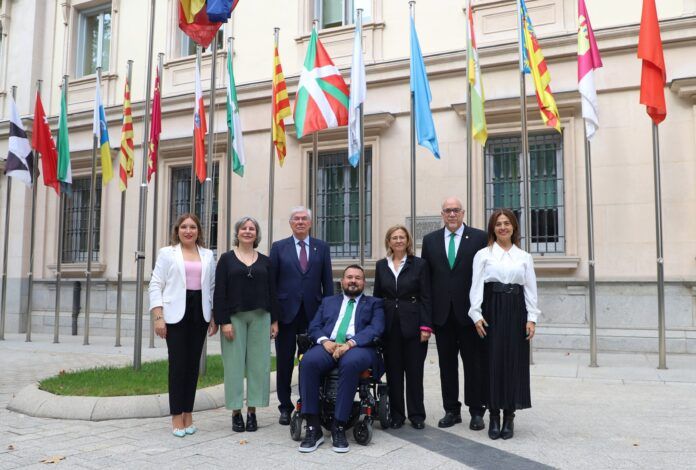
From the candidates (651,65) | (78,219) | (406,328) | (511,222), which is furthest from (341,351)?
(78,219)

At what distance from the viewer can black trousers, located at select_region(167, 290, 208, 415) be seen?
214 inches

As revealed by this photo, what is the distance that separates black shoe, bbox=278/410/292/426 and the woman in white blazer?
31.6 inches

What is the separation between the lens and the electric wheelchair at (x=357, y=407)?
16.7 feet

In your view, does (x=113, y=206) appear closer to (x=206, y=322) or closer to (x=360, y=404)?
(x=206, y=322)

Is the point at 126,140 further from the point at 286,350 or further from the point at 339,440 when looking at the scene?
the point at 339,440

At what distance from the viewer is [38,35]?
17969 millimetres

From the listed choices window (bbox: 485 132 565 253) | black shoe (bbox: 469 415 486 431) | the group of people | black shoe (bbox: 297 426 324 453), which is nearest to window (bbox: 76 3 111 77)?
window (bbox: 485 132 565 253)

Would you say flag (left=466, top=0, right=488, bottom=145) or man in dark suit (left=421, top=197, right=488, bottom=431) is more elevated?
flag (left=466, top=0, right=488, bottom=145)

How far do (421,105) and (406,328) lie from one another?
19.1ft

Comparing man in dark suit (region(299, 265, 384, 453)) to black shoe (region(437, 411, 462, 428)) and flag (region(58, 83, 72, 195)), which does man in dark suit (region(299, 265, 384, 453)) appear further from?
flag (region(58, 83, 72, 195))

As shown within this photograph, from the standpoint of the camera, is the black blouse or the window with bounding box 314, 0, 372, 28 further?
the window with bounding box 314, 0, 372, 28

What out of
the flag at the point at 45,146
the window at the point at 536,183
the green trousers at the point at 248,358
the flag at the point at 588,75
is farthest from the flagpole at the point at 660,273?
the flag at the point at 45,146

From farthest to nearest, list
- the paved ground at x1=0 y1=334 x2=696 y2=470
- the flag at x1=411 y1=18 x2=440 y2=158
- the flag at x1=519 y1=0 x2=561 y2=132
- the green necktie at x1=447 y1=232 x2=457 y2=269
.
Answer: the flag at x1=411 y1=18 x2=440 y2=158 < the flag at x1=519 y1=0 x2=561 y2=132 < the green necktie at x1=447 y1=232 x2=457 y2=269 < the paved ground at x1=0 y1=334 x2=696 y2=470

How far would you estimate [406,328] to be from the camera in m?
5.55
